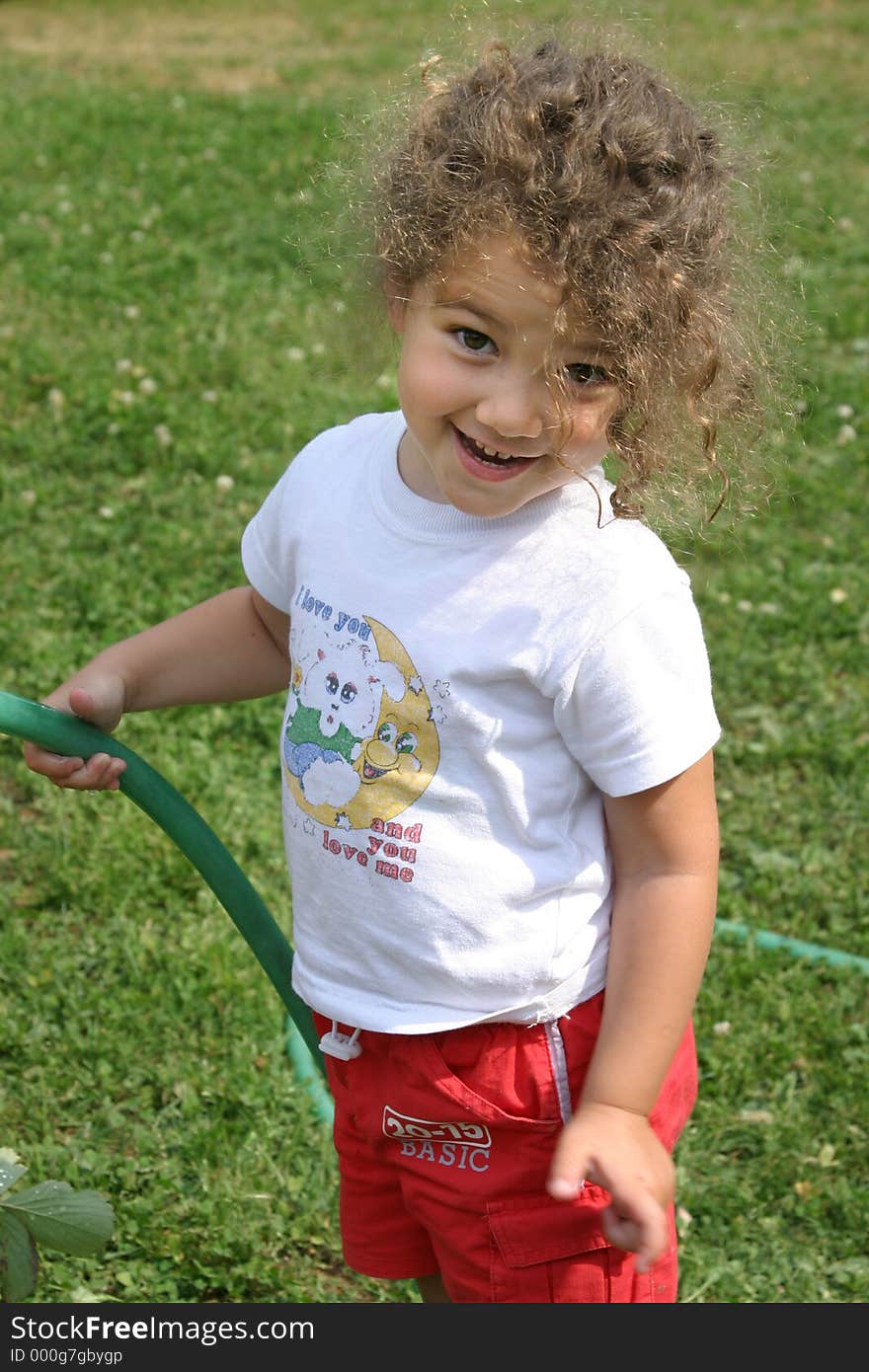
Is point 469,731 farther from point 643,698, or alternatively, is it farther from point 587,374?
point 587,374

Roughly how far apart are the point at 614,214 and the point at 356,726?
60 centimetres

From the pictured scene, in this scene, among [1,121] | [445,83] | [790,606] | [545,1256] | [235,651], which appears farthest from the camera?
[1,121]

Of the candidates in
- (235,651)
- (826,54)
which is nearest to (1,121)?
(826,54)

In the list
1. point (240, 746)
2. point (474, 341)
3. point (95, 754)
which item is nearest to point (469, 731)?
point (474, 341)

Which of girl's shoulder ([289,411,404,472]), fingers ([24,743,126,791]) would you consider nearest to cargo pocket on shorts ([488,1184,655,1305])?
fingers ([24,743,126,791])

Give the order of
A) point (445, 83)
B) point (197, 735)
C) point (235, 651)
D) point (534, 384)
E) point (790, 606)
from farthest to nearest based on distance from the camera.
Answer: point (790, 606) → point (197, 735) → point (235, 651) → point (445, 83) → point (534, 384)

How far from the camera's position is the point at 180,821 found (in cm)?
201

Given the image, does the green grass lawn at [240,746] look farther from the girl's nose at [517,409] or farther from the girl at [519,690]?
the girl's nose at [517,409]

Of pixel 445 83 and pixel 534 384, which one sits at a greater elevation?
pixel 445 83

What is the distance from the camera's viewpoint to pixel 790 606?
4.25 m

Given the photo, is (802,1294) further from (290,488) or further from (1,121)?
(1,121)

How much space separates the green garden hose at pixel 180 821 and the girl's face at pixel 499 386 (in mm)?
558

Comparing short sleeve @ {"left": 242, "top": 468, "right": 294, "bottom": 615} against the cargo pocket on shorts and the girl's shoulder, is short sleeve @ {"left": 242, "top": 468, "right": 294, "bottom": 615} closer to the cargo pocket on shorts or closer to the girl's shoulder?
the girl's shoulder
